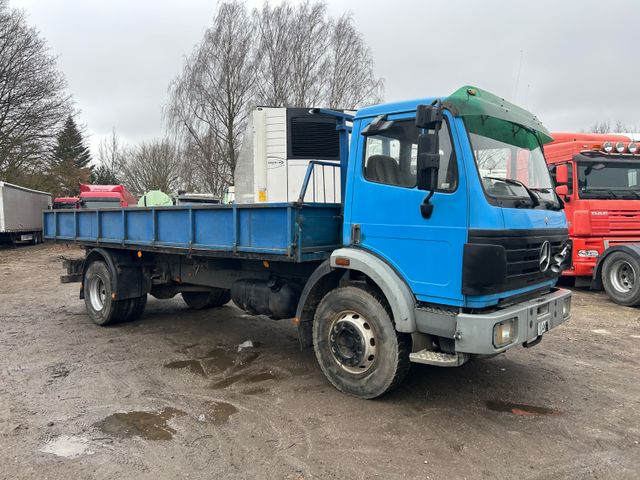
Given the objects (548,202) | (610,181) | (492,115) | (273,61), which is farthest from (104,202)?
(548,202)

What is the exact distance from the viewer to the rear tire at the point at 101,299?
22.5ft

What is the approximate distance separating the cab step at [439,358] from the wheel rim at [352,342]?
16.8 inches

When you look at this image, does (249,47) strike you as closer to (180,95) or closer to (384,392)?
(180,95)

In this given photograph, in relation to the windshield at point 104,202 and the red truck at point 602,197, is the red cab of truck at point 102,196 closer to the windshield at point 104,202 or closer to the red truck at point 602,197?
the windshield at point 104,202

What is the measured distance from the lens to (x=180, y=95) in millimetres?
22344

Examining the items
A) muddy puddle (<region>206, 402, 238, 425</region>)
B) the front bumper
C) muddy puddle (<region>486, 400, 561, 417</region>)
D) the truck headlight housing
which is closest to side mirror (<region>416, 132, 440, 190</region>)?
the front bumper

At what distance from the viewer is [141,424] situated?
3.73 m

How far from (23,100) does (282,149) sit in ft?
79.8

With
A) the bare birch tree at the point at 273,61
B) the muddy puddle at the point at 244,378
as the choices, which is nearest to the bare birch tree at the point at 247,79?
the bare birch tree at the point at 273,61

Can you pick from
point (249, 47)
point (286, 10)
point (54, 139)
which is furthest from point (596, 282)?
point (54, 139)

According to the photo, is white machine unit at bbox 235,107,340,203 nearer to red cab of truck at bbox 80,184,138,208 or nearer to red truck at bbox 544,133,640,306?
red truck at bbox 544,133,640,306

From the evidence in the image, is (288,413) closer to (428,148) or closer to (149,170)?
(428,148)

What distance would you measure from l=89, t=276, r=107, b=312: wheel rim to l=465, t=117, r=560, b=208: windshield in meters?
5.93

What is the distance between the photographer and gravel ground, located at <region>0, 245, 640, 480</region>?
3.14 m
